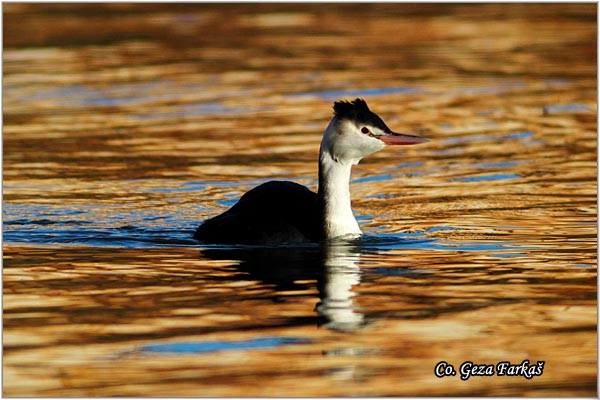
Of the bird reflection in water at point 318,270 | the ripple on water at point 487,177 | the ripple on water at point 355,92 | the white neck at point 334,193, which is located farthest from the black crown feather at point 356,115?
the ripple on water at point 355,92

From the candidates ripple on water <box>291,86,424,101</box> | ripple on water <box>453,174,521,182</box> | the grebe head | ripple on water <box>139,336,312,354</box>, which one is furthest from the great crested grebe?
ripple on water <box>291,86,424,101</box>

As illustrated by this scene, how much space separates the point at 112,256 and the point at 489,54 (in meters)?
15.4

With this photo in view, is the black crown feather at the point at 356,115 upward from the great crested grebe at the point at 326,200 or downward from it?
upward

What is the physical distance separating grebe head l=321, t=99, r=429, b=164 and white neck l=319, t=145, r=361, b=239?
13cm

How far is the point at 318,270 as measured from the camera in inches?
442

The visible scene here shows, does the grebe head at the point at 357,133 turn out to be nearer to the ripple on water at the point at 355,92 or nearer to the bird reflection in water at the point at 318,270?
the bird reflection in water at the point at 318,270

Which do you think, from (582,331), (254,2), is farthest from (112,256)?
(254,2)

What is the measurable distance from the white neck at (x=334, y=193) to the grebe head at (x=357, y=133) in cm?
13

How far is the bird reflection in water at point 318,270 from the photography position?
385 inches

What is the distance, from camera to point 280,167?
16.6 m

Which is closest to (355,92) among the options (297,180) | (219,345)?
(297,180)

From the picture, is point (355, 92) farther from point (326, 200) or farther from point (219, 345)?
point (219, 345)

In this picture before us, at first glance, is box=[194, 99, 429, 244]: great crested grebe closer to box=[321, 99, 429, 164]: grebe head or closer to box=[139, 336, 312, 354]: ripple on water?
box=[321, 99, 429, 164]: grebe head

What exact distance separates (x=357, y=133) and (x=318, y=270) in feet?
4.84
